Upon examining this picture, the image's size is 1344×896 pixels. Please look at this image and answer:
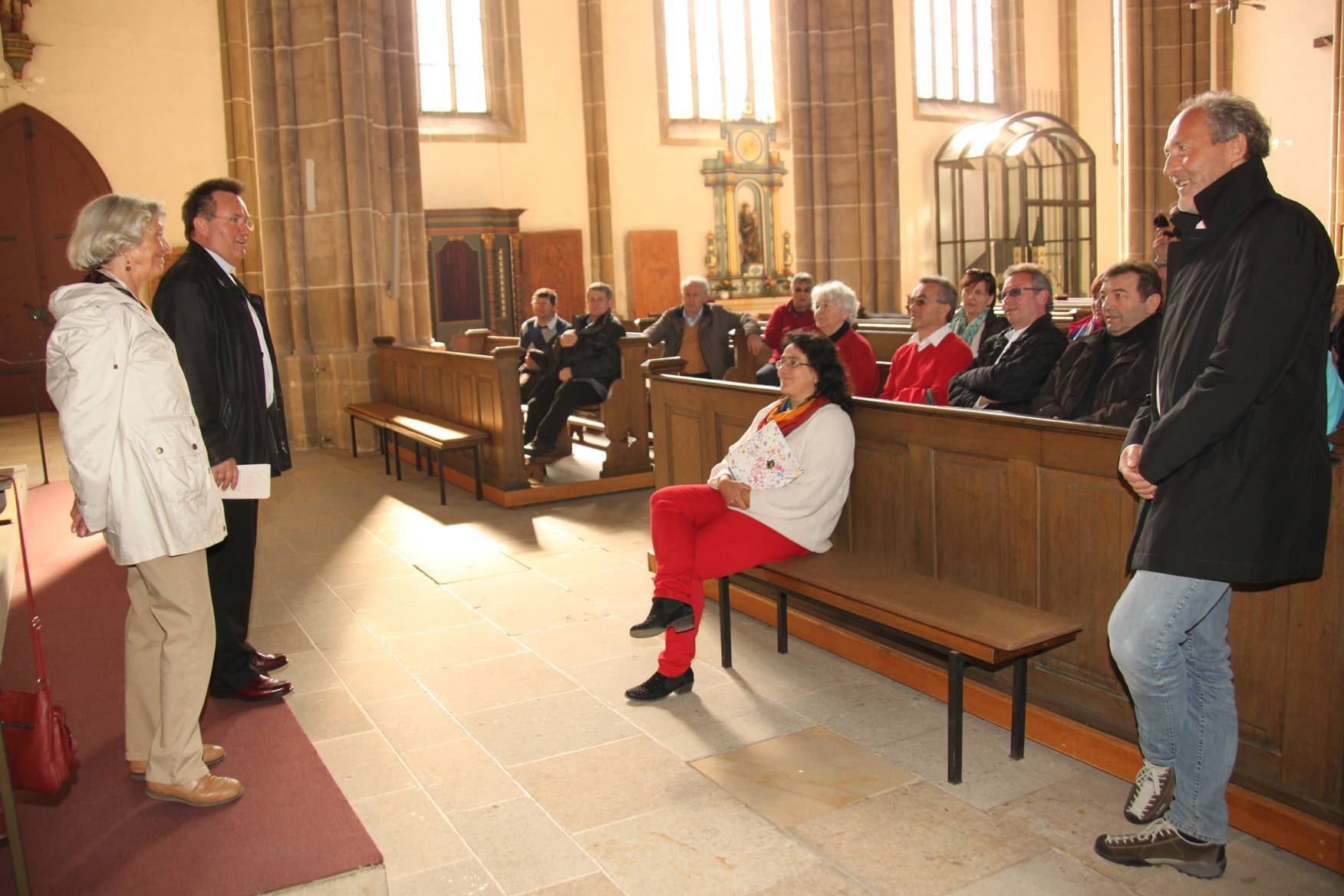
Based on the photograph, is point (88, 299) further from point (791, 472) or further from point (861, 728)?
point (861, 728)

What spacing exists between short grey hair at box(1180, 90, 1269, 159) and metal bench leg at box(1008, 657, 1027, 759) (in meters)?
1.61

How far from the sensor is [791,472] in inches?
157

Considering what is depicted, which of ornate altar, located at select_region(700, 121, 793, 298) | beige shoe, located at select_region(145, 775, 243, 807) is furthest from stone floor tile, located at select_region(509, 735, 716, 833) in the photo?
ornate altar, located at select_region(700, 121, 793, 298)

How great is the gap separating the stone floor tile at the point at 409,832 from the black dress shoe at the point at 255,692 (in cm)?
82

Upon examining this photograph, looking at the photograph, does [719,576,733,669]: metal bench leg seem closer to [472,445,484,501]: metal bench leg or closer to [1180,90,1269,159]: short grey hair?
[1180,90,1269,159]: short grey hair

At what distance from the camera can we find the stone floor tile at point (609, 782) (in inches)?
122

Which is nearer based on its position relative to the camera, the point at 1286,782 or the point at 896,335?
the point at 1286,782

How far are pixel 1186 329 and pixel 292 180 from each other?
29.9 feet

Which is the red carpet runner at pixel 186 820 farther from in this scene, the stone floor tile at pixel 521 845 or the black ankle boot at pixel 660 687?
the black ankle boot at pixel 660 687

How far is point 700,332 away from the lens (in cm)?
846

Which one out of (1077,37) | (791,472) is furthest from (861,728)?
(1077,37)

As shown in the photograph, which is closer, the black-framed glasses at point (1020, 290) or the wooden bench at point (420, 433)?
the black-framed glasses at point (1020, 290)

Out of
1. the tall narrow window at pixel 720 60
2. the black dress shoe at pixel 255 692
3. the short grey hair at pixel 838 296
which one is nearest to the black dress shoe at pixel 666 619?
the black dress shoe at pixel 255 692

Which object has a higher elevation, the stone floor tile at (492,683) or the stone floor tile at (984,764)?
the stone floor tile at (492,683)
